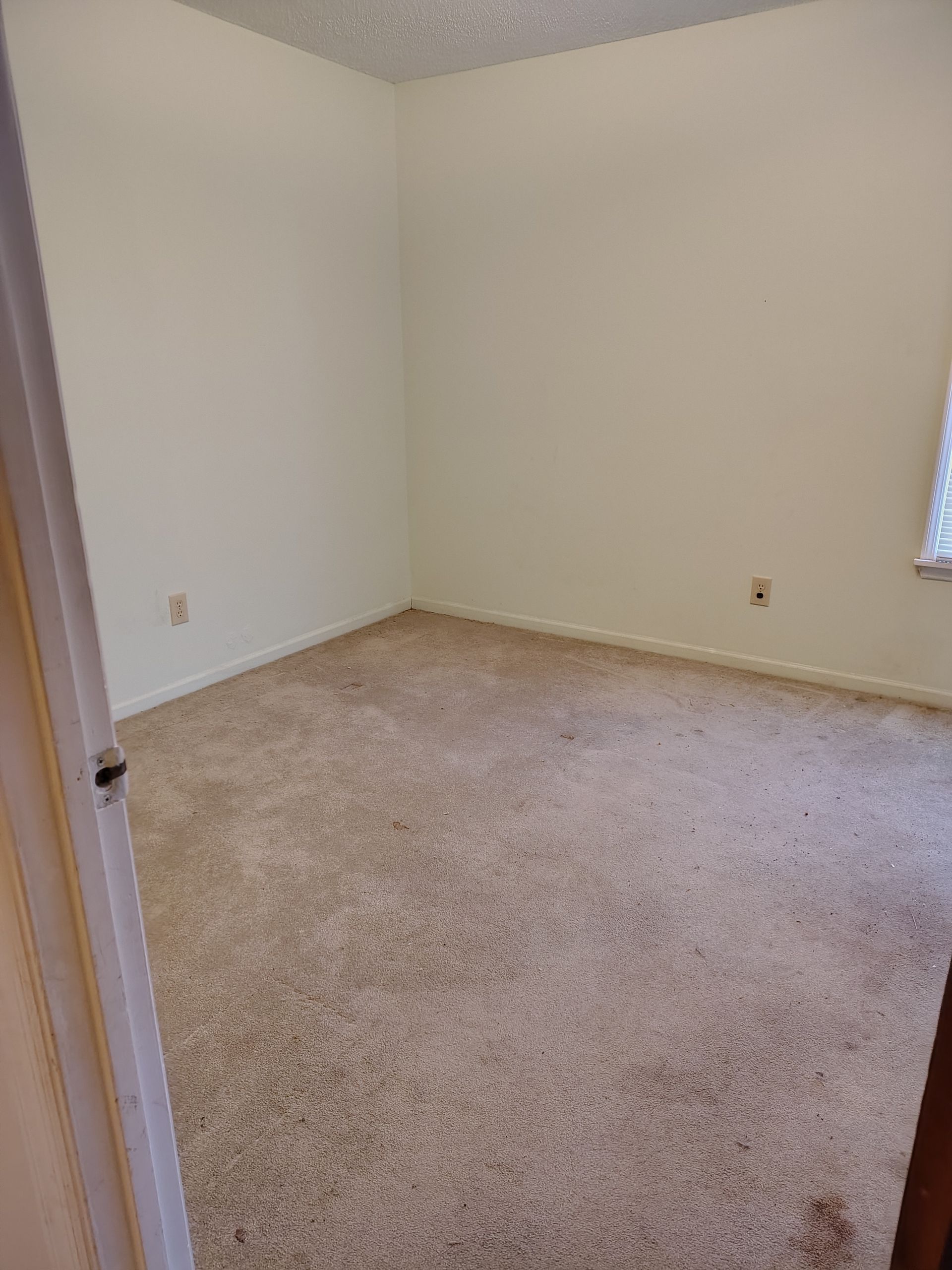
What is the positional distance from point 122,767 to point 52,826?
72mm

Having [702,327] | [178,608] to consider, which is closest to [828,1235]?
[178,608]

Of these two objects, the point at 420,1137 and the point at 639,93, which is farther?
the point at 639,93

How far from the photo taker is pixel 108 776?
2.32 feet

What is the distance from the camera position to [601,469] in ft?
11.6

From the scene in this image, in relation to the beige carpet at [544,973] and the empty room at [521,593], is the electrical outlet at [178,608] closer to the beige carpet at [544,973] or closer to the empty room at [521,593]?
the empty room at [521,593]

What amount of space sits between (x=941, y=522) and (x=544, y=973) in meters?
2.20

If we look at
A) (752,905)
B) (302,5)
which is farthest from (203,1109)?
(302,5)

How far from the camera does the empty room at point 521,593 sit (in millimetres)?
1376

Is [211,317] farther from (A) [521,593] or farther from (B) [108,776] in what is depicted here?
(B) [108,776]

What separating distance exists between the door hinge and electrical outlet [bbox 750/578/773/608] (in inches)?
117

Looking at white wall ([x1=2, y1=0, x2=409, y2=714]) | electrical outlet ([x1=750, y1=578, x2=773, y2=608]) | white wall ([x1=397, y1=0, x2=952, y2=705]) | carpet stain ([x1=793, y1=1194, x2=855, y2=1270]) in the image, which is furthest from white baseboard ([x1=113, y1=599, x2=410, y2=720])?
carpet stain ([x1=793, y1=1194, x2=855, y2=1270])

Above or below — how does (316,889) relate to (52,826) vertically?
below

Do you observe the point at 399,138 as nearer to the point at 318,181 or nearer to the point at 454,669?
the point at 318,181

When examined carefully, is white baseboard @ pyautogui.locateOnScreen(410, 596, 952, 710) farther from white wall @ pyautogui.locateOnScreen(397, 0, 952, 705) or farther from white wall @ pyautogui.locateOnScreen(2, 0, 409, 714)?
white wall @ pyautogui.locateOnScreen(2, 0, 409, 714)
